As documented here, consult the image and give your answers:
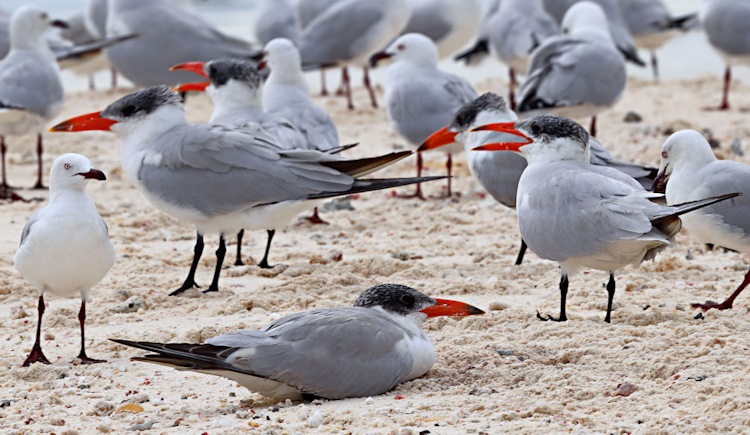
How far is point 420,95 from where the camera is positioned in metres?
8.86

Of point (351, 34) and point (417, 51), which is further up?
point (417, 51)

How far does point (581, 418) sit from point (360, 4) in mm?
9318

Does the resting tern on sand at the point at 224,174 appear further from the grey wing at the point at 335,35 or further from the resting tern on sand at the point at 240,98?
the grey wing at the point at 335,35

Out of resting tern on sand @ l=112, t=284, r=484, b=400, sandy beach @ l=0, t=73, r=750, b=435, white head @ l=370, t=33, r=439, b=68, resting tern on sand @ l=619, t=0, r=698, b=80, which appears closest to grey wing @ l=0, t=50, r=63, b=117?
sandy beach @ l=0, t=73, r=750, b=435

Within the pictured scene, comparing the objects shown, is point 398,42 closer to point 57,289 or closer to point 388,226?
point 388,226

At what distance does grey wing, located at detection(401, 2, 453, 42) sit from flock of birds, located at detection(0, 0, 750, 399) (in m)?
3.05

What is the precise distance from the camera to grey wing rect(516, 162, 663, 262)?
4812 mm

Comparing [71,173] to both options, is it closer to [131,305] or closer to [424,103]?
[131,305]

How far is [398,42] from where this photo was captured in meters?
9.56

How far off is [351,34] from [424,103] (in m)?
3.89

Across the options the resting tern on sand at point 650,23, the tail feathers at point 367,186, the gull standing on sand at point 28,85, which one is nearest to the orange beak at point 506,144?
the tail feathers at point 367,186

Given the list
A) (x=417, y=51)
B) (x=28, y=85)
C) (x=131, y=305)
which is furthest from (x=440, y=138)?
(x=28, y=85)

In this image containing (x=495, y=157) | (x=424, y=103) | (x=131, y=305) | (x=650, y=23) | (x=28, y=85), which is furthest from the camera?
(x=650, y=23)

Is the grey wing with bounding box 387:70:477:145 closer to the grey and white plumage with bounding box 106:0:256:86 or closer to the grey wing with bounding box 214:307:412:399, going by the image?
the grey and white plumage with bounding box 106:0:256:86
